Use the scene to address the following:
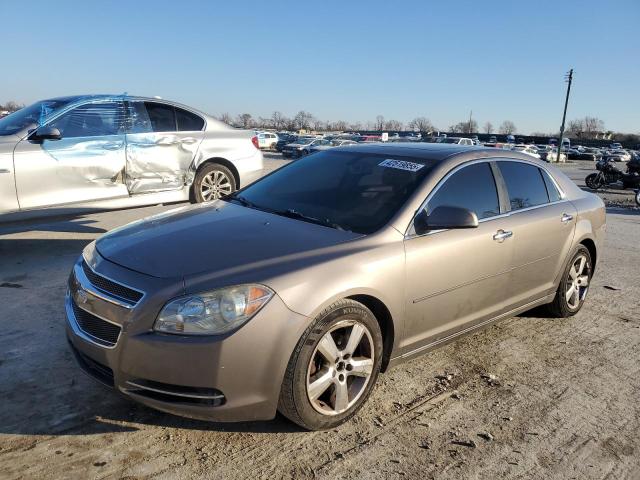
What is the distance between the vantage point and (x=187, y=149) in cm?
700

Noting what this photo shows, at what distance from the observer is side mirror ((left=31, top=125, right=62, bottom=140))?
227 inches

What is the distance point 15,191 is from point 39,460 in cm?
408

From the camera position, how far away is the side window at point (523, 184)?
161 inches

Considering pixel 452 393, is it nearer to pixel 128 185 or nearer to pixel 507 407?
pixel 507 407

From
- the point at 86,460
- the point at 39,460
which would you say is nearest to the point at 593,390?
the point at 86,460

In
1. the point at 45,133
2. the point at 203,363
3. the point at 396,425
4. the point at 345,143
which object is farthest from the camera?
the point at 345,143

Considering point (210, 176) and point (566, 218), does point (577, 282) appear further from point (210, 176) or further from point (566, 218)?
point (210, 176)

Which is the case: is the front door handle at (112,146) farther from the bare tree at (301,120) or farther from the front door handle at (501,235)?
the bare tree at (301,120)

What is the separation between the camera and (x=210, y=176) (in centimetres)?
734

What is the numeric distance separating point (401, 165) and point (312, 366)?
169 cm

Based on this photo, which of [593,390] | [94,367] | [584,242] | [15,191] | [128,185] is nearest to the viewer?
[94,367]

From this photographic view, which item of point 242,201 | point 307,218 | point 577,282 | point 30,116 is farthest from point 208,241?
point 30,116

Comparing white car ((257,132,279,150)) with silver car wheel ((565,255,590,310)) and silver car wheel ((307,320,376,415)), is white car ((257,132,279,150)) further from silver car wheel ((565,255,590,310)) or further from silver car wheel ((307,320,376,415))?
silver car wheel ((307,320,376,415))

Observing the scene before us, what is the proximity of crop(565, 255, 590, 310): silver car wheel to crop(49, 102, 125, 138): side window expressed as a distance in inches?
210
